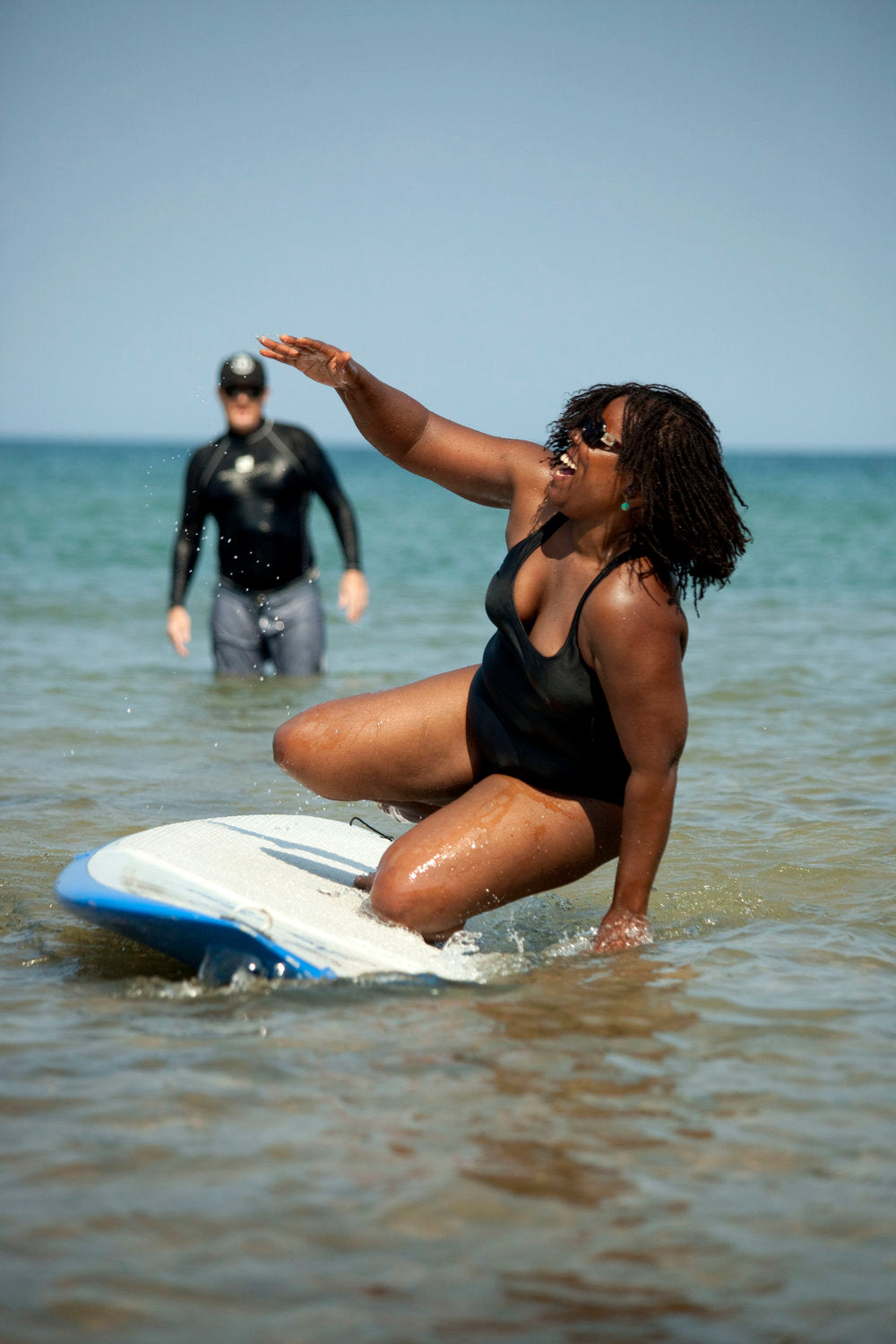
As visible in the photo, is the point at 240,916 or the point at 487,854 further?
the point at 487,854

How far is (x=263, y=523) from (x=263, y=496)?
0.15 metres

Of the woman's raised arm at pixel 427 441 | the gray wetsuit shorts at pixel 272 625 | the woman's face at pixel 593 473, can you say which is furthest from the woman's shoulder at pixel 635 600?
the gray wetsuit shorts at pixel 272 625

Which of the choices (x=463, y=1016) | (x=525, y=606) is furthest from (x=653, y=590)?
(x=463, y=1016)

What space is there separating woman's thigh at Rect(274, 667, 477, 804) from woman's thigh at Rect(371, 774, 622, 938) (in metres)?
0.26

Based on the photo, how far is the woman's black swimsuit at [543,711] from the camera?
3215mm

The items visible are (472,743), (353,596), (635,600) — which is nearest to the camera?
(635,600)

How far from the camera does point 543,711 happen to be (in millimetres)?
3326

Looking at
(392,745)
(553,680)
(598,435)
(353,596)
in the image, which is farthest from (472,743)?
(353,596)

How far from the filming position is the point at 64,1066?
265 cm

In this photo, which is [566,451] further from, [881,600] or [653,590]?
[881,600]

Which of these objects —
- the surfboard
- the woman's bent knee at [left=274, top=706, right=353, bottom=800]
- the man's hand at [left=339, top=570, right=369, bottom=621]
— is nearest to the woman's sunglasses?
the woman's bent knee at [left=274, top=706, right=353, bottom=800]

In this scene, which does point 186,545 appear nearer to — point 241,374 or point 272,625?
point 272,625

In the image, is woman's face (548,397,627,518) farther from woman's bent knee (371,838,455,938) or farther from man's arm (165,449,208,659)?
man's arm (165,449,208,659)

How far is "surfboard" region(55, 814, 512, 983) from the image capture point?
3.10 m
